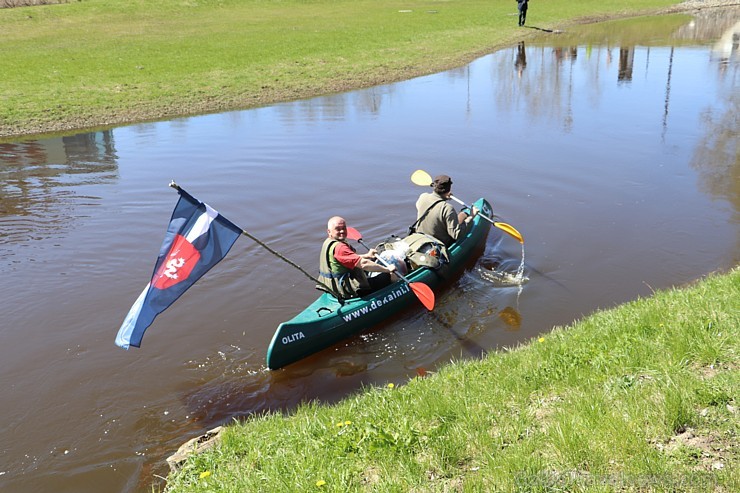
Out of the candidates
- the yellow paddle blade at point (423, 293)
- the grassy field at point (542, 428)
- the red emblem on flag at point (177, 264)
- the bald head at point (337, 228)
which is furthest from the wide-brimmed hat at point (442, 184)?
the red emblem on flag at point (177, 264)

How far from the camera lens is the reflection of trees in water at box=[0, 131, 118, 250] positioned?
13.3 m

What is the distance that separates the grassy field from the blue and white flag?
201 centimetres

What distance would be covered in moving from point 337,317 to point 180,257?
236cm

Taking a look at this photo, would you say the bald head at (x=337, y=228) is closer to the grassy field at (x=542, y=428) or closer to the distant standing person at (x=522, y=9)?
the grassy field at (x=542, y=428)

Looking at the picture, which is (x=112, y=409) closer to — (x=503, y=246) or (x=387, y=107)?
(x=503, y=246)

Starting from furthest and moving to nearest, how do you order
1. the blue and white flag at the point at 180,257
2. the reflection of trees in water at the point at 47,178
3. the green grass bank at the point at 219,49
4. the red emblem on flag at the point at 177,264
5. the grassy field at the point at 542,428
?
the green grass bank at the point at 219,49, the reflection of trees in water at the point at 47,178, the red emblem on flag at the point at 177,264, the blue and white flag at the point at 180,257, the grassy field at the point at 542,428

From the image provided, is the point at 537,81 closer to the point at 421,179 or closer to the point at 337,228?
the point at 421,179

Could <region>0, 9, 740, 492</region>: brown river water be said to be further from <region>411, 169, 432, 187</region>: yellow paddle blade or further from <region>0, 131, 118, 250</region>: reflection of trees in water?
<region>411, 169, 432, 187</region>: yellow paddle blade

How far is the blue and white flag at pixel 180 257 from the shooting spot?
7.41 m

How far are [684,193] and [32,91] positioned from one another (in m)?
23.4

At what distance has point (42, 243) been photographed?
1238 cm

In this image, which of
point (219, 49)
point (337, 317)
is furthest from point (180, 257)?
point (219, 49)

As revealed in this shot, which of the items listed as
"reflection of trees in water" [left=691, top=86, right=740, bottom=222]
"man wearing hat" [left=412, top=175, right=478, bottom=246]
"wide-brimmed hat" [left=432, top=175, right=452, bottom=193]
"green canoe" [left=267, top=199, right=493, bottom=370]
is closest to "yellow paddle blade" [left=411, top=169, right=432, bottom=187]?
"man wearing hat" [left=412, top=175, right=478, bottom=246]

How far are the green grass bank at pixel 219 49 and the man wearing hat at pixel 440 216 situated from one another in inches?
616
